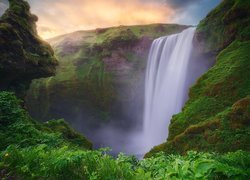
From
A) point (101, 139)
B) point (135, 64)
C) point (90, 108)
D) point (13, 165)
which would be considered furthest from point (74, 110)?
point (13, 165)

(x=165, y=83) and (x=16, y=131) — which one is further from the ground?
(x=165, y=83)

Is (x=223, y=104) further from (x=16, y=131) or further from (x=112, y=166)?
(x=112, y=166)

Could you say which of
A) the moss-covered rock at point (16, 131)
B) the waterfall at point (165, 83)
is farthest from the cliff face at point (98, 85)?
the moss-covered rock at point (16, 131)

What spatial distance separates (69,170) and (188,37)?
31.4 meters

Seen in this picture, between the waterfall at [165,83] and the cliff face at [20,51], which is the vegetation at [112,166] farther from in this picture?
the waterfall at [165,83]

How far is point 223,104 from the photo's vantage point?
594 inches

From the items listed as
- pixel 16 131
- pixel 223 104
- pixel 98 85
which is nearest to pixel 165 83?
pixel 98 85

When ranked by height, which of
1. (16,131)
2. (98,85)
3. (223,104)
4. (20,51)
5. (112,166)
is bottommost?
(112,166)

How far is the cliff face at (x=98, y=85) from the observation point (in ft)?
151

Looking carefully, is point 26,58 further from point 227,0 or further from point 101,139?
point 101,139

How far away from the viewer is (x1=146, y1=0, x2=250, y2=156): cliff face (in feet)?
40.1

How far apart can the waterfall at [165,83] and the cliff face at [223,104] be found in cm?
835

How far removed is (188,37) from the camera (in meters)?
33.2

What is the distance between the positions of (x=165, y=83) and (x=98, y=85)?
1614 cm
